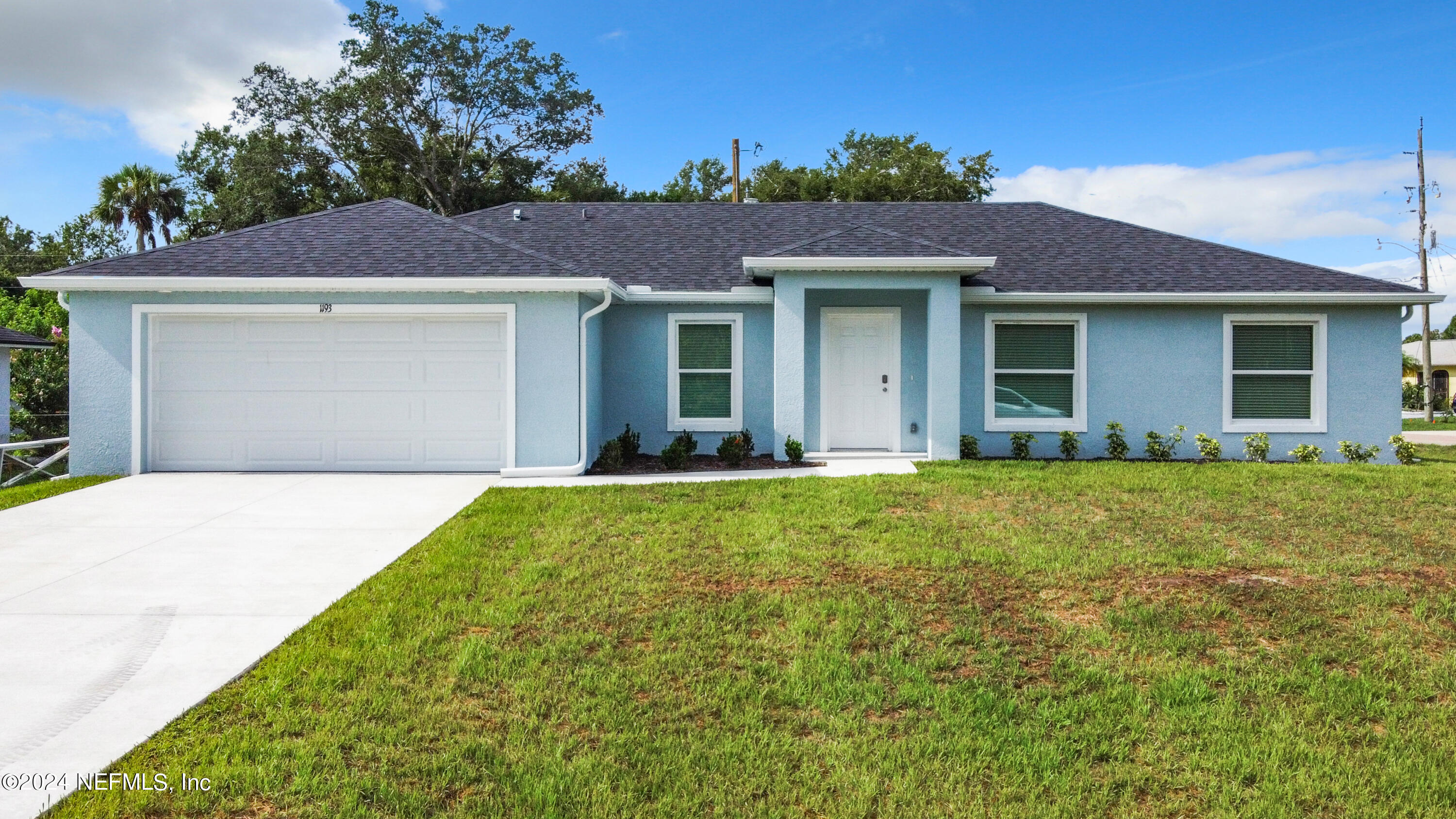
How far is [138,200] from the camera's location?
1213 inches

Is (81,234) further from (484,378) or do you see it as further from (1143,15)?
(1143,15)

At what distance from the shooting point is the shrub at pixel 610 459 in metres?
10.9

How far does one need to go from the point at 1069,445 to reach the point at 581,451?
23.2 ft

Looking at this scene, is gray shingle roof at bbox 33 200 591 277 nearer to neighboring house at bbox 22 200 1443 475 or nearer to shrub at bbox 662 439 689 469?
neighboring house at bbox 22 200 1443 475

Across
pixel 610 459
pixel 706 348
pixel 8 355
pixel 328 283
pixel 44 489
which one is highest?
pixel 328 283

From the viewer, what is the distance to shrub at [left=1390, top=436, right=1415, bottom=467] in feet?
38.3

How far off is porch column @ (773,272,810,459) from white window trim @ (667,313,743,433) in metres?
1.06

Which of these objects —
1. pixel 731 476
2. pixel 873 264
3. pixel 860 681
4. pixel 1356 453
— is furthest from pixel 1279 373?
pixel 860 681

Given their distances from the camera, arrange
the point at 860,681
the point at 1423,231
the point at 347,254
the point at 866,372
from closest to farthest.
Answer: the point at 860,681, the point at 347,254, the point at 866,372, the point at 1423,231

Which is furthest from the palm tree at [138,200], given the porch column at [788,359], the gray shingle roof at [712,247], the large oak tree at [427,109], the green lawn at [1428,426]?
the green lawn at [1428,426]

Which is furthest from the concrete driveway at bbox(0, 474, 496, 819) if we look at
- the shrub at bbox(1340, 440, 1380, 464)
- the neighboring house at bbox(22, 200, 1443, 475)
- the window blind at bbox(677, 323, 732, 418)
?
the shrub at bbox(1340, 440, 1380, 464)

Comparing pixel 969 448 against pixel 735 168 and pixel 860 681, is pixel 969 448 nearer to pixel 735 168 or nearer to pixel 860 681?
pixel 860 681

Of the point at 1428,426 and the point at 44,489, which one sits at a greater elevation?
the point at 1428,426

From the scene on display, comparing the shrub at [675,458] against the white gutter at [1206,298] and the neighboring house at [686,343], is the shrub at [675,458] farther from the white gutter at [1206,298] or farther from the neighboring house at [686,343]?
the white gutter at [1206,298]
